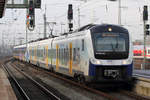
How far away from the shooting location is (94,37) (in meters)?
13.2

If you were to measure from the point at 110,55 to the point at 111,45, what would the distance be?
0.53m

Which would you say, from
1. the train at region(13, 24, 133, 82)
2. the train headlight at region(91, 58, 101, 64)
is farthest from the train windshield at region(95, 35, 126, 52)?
the train headlight at region(91, 58, 101, 64)

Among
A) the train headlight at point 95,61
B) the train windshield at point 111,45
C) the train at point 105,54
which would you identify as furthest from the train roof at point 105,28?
the train headlight at point 95,61

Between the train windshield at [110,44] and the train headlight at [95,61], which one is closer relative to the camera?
the train headlight at [95,61]

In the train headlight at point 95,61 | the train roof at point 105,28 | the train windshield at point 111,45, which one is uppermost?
the train roof at point 105,28

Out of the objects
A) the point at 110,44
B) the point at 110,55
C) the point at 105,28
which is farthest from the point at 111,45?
the point at 105,28

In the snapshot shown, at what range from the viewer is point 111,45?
13195 mm

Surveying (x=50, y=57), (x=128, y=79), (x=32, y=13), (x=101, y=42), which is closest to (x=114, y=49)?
(x=101, y=42)

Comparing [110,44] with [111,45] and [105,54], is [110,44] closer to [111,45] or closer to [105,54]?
[111,45]

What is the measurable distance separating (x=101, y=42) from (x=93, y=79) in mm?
1810

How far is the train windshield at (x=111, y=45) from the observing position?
42.6ft

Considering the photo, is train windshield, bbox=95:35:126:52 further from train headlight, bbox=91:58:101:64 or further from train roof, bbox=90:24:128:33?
train headlight, bbox=91:58:101:64

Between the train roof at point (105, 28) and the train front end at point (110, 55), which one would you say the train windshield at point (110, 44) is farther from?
the train roof at point (105, 28)

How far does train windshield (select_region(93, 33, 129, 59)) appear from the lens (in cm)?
1298
